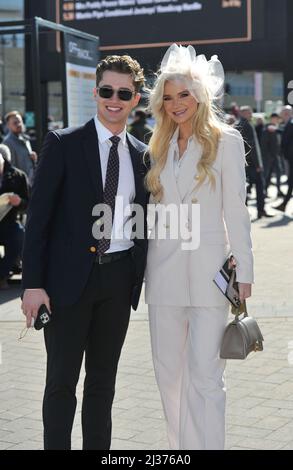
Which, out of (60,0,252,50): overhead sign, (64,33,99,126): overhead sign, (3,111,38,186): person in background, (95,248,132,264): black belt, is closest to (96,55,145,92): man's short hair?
(95,248,132,264): black belt

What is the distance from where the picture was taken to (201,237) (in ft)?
11.8

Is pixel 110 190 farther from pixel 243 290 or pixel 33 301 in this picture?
pixel 243 290

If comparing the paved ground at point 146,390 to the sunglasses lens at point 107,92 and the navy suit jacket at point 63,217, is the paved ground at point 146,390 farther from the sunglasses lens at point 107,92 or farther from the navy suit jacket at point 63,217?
the sunglasses lens at point 107,92

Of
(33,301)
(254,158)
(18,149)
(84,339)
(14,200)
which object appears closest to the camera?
(33,301)

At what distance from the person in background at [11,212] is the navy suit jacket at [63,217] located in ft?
15.0

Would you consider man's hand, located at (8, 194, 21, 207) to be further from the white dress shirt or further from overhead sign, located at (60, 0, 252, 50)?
overhead sign, located at (60, 0, 252, 50)

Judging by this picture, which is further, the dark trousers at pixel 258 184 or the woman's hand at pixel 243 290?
the dark trousers at pixel 258 184

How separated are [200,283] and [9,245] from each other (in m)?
4.93

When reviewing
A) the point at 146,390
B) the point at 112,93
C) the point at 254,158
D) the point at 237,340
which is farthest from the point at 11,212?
the point at 254,158

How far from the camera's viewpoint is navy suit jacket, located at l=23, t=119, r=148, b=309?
3.39 metres

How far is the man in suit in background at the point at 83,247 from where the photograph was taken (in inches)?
134

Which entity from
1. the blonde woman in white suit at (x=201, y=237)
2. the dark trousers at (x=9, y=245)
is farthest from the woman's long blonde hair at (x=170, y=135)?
the dark trousers at (x=9, y=245)

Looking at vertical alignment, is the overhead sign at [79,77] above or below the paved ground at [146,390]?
above

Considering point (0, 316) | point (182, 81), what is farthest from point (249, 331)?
point (0, 316)
